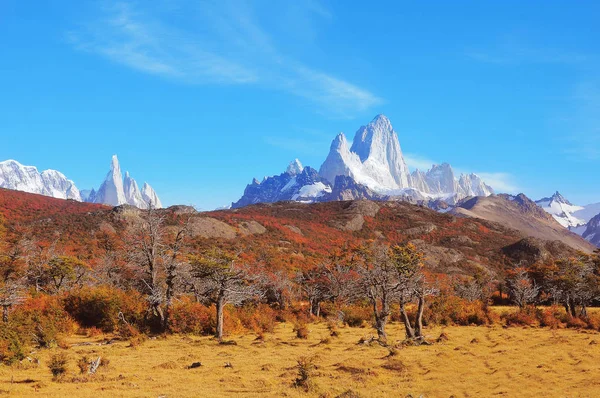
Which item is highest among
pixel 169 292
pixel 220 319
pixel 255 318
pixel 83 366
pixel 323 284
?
pixel 169 292

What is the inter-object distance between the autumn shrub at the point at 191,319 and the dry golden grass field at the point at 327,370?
6.18 ft

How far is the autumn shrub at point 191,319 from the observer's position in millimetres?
34031

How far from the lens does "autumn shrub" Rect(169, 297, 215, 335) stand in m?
34.0

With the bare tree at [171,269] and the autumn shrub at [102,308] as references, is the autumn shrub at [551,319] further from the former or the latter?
the autumn shrub at [102,308]

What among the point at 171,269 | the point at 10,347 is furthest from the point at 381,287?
the point at 10,347

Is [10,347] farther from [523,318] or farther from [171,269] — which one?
[523,318]

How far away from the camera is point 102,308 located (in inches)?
1362

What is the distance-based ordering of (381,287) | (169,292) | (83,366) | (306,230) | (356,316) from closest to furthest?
1. (83,366)
2. (381,287)
3. (169,292)
4. (356,316)
5. (306,230)

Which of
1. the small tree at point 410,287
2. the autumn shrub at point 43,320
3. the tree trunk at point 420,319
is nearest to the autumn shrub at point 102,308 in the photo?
the autumn shrub at point 43,320

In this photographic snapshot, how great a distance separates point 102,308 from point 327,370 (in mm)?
22405

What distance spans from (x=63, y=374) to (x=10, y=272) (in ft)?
75.4

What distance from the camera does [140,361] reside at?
23453mm

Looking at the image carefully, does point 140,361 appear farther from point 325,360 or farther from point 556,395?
point 556,395

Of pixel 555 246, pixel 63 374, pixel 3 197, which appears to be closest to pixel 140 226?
pixel 63 374
